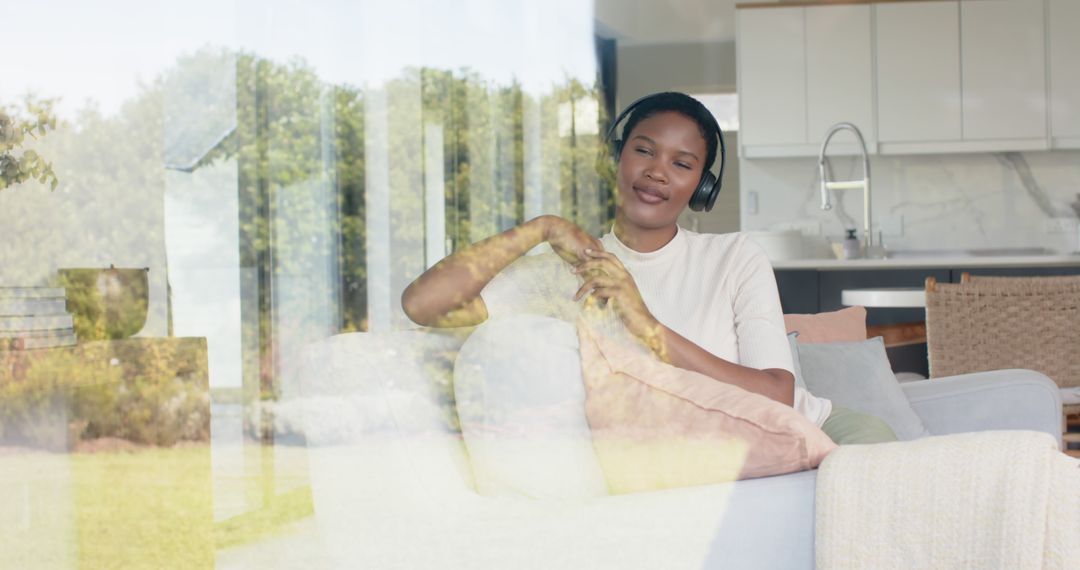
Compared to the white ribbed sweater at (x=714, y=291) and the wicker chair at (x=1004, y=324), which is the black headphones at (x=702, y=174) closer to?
the white ribbed sweater at (x=714, y=291)

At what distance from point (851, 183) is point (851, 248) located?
1.09 feet

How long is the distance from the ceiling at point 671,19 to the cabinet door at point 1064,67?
1.12m

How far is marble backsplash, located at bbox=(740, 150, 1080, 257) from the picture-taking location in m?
3.81

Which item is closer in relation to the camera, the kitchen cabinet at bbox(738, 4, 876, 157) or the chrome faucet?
the chrome faucet

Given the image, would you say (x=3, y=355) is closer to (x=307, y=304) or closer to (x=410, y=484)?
(x=307, y=304)

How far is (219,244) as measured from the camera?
1.39 metres

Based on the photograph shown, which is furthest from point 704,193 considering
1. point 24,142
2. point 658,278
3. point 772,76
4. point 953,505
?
point 772,76

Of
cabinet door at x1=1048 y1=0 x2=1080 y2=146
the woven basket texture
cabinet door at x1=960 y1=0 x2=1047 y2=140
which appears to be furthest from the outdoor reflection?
cabinet door at x1=1048 y1=0 x2=1080 y2=146

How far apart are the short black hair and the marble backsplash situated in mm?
2754

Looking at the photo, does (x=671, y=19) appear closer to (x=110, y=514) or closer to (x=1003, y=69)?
(x=1003, y=69)

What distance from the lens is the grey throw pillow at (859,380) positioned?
1.46m

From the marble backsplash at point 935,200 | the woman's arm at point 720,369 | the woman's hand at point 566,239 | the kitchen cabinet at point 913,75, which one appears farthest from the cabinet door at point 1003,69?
the woman's hand at point 566,239

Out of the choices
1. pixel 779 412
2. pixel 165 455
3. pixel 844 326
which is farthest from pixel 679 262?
pixel 844 326

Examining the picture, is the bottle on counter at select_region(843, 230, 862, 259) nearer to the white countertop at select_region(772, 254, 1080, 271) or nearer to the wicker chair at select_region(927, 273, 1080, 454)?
the white countertop at select_region(772, 254, 1080, 271)
